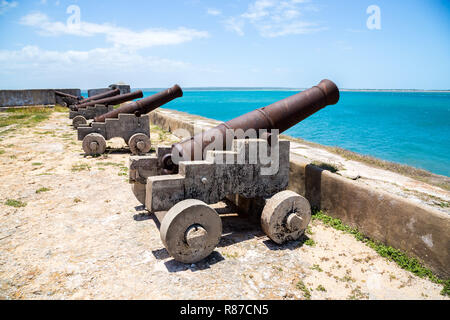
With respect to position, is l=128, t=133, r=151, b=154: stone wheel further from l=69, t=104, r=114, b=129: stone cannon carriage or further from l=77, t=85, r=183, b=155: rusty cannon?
l=69, t=104, r=114, b=129: stone cannon carriage

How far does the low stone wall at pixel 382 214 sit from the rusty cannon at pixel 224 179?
70 cm

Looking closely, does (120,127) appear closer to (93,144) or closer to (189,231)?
(93,144)

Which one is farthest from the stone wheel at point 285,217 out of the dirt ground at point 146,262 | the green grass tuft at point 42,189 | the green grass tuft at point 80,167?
the green grass tuft at point 80,167

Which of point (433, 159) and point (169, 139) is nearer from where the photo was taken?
point (169, 139)

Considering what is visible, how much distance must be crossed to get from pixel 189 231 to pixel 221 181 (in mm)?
898

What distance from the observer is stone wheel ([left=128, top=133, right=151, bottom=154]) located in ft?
30.5

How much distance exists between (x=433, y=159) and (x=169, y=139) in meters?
23.5

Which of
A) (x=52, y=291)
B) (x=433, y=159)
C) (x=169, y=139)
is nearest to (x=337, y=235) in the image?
(x=52, y=291)

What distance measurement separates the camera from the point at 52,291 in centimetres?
305

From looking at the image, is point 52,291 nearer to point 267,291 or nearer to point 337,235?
point 267,291

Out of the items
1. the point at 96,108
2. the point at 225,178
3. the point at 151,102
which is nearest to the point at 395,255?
the point at 225,178

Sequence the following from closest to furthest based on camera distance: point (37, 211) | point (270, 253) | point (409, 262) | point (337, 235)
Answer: point (409, 262) < point (270, 253) < point (337, 235) < point (37, 211)

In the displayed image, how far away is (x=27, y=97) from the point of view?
24891 millimetres

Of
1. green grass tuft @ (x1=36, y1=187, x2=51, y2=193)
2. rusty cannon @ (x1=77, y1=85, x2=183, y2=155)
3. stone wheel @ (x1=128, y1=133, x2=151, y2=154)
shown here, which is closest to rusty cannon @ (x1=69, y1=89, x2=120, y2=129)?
rusty cannon @ (x1=77, y1=85, x2=183, y2=155)
